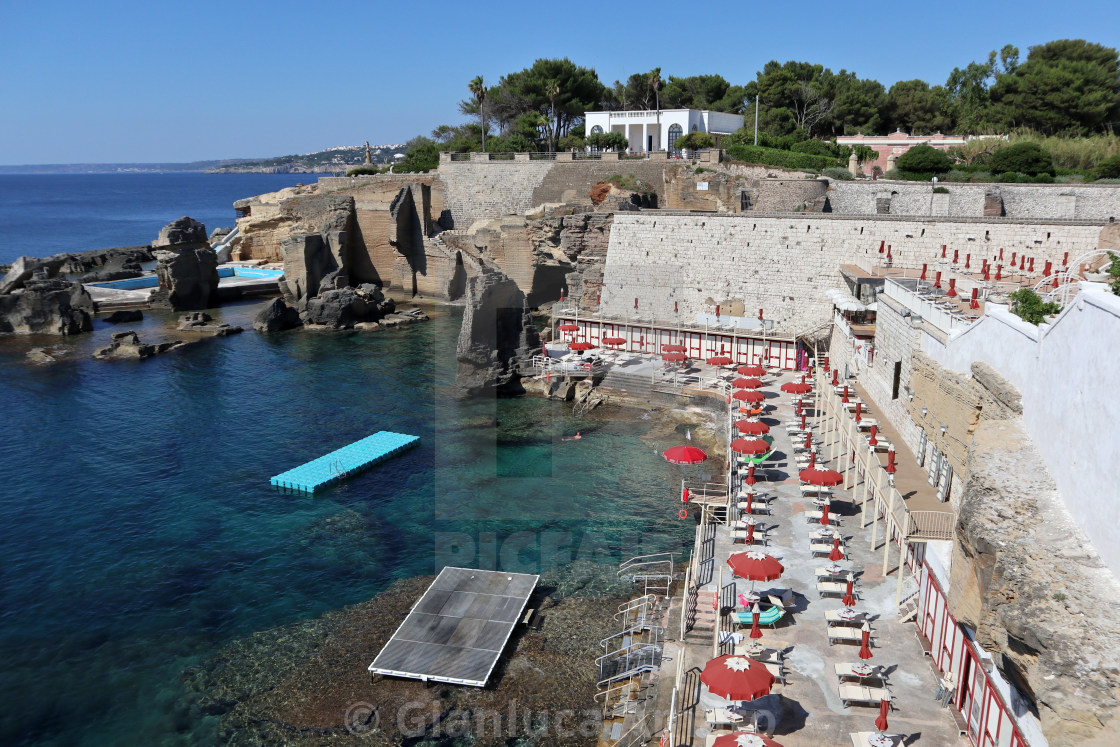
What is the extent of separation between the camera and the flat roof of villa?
15.3 meters

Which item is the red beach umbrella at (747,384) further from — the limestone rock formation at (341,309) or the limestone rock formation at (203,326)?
the limestone rock formation at (203,326)

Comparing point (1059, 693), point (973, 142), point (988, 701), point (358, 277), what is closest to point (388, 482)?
point (988, 701)

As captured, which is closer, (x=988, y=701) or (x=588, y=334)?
(x=988, y=701)

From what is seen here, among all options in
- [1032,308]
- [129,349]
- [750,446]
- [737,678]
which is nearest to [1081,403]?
[1032,308]

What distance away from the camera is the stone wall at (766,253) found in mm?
30312

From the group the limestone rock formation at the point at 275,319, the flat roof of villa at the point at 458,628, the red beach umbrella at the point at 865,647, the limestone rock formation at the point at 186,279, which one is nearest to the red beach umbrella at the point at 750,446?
the flat roof of villa at the point at 458,628

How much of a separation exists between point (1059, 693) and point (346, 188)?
59.2m

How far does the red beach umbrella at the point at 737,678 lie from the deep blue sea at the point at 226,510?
773cm

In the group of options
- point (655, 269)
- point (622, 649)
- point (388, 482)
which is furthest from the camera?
point (655, 269)

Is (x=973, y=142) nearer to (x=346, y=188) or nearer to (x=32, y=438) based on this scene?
(x=346, y=188)

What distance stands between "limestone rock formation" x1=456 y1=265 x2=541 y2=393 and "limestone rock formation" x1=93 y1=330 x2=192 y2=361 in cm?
1908

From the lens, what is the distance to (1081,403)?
26.6 ft

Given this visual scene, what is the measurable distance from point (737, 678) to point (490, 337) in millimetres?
22416

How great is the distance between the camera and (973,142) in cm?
4538
